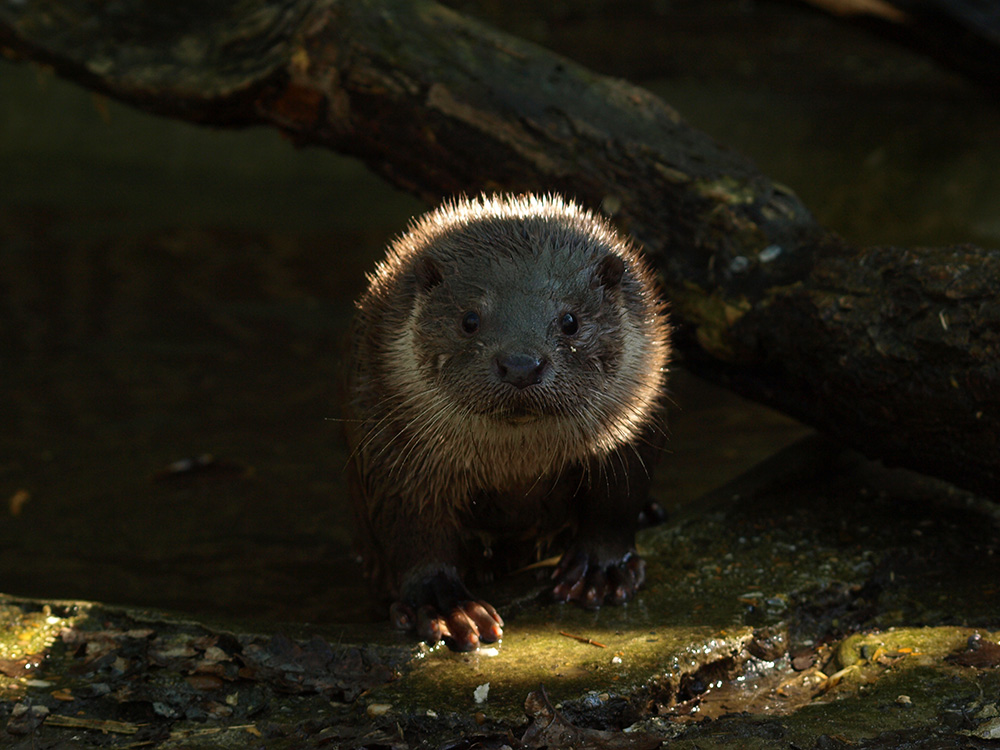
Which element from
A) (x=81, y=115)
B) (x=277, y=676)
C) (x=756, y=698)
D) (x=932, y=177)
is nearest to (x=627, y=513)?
(x=756, y=698)

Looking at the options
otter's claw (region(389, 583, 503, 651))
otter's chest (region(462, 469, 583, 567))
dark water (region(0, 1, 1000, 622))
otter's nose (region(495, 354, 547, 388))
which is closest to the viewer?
otter's nose (region(495, 354, 547, 388))

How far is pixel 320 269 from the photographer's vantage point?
26.3 ft

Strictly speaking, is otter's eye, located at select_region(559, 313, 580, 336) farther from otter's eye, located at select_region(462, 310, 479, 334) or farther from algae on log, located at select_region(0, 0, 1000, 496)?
algae on log, located at select_region(0, 0, 1000, 496)

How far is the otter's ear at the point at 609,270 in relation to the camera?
3.13 meters

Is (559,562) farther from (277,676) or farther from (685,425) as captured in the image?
(685,425)

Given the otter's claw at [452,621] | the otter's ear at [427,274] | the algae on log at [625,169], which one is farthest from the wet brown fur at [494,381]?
the algae on log at [625,169]

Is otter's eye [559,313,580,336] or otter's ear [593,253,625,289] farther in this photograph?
otter's ear [593,253,625,289]

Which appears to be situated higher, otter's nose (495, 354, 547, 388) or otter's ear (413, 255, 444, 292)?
otter's ear (413, 255, 444, 292)

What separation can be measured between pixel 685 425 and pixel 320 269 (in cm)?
331

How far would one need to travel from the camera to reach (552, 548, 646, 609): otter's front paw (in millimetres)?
3357

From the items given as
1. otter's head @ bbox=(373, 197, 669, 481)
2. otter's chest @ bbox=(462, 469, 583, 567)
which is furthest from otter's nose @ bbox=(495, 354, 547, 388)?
otter's chest @ bbox=(462, 469, 583, 567)

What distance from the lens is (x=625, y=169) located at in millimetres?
3971

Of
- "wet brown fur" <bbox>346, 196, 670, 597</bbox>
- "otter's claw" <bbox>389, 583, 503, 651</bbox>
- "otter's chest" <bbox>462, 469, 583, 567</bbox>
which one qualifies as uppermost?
"wet brown fur" <bbox>346, 196, 670, 597</bbox>

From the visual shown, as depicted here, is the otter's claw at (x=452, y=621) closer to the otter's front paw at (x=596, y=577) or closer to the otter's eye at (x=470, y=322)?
the otter's front paw at (x=596, y=577)
